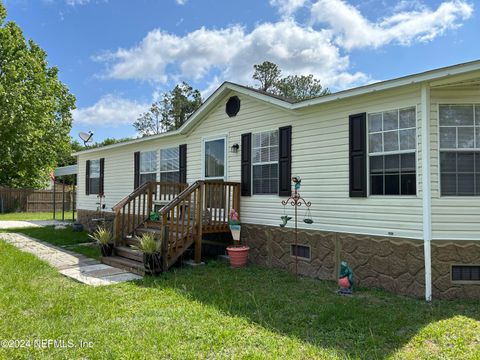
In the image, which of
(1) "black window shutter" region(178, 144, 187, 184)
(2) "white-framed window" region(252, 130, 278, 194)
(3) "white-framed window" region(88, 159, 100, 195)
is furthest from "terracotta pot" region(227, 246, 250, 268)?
(3) "white-framed window" region(88, 159, 100, 195)

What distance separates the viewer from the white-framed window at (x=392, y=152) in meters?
5.15

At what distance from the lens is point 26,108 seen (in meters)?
17.8

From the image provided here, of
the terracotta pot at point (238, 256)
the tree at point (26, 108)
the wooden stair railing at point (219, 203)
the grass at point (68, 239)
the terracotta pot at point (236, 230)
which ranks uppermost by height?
the tree at point (26, 108)

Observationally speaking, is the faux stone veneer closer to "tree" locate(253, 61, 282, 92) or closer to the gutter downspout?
the gutter downspout

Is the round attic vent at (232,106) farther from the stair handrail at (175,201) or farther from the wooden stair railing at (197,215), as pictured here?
the stair handrail at (175,201)

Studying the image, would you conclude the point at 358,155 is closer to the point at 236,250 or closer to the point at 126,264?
the point at 236,250

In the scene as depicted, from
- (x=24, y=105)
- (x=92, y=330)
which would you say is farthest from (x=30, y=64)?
(x=92, y=330)

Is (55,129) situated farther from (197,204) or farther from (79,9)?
(197,204)

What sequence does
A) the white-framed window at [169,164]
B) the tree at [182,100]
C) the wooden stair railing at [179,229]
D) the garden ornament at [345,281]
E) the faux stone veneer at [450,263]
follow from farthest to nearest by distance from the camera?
the tree at [182,100]
the white-framed window at [169,164]
the wooden stair railing at [179,229]
the garden ornament at [345,281]
the faux stone veneer at [450,263]

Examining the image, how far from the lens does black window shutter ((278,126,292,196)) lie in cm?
668

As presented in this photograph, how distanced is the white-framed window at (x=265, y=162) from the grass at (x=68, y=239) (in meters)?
4.02

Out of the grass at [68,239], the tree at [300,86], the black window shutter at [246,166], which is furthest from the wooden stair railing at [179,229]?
the tree at [300,86]

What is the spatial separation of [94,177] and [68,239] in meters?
3.31

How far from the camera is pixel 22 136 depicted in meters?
17.7
